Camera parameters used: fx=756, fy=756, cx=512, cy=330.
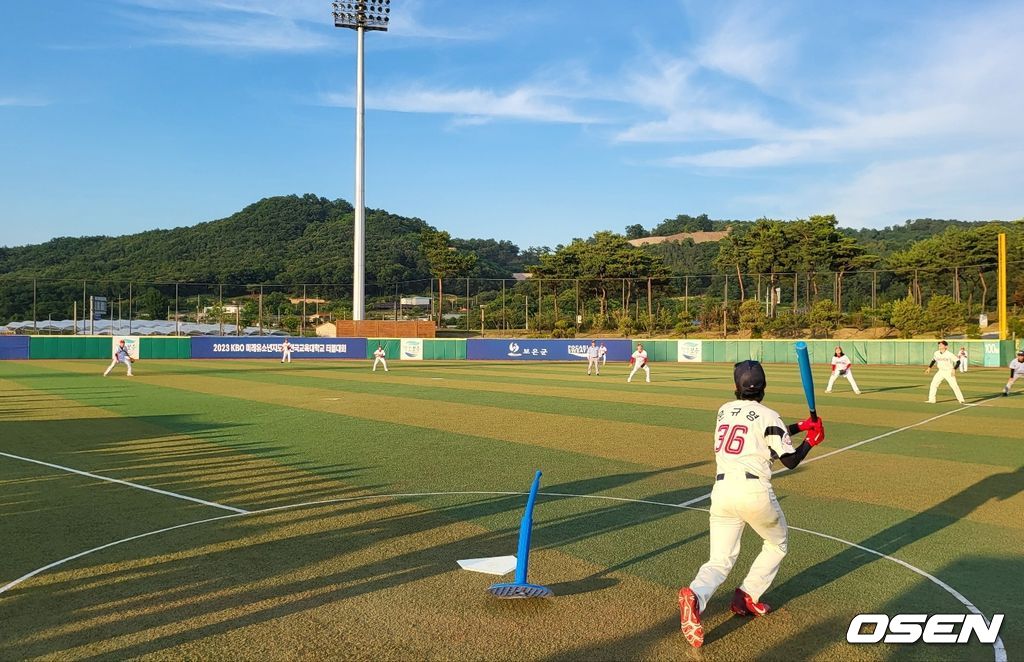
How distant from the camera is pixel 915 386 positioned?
29.6 meters

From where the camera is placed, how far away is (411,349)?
54.4 metres

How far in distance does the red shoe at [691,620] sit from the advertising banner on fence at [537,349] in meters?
47.9

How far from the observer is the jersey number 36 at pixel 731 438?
18.0ft

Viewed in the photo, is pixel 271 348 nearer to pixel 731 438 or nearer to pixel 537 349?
pixel 537 349

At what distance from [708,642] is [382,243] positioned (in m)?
120

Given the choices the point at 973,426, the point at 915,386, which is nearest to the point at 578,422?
the point at 973,426

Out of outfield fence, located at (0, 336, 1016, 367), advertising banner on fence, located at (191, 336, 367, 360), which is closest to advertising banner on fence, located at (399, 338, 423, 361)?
outfield fence, located at (0, 336, 1016, 367)

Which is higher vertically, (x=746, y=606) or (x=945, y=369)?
(x=945, y=369)

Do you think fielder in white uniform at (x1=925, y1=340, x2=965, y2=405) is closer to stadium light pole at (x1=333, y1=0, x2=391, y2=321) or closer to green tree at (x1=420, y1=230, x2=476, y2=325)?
stadium light pole at (x1=333, y1=0, x2=391, y2=321)

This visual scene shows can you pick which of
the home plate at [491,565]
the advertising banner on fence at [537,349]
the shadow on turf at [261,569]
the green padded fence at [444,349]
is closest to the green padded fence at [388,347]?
the green padded fence at [444,349]

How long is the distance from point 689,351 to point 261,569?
4768 cm

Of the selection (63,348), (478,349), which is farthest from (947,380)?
(63,348)

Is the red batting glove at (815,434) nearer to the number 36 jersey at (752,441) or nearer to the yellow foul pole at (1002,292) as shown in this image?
the number 36 jersey at (752,441)

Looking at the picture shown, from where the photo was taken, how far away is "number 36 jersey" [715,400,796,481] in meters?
5.41
